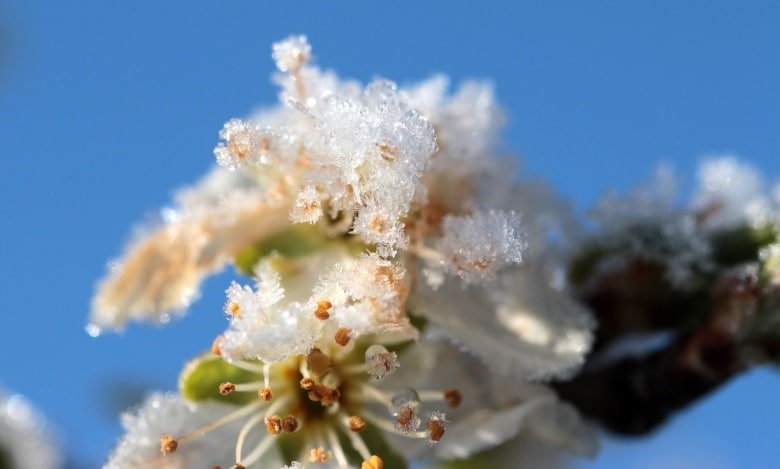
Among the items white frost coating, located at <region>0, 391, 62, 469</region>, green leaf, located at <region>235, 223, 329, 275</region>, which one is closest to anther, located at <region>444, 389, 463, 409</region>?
green leaf, located at <region>235, 223, 329, 275</region>

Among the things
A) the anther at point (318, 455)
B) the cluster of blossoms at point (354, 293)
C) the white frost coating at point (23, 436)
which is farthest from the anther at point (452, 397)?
the white frost coating at point (23, 436)

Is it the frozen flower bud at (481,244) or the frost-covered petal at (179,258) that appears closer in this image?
the frozen flower bud at (481,244)

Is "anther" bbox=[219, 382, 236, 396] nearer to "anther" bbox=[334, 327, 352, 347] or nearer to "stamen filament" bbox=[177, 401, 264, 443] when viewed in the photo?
"stamen filament" bbox=[177, 401, 264, 443]

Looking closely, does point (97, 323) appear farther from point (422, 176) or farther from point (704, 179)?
point (704, 179)

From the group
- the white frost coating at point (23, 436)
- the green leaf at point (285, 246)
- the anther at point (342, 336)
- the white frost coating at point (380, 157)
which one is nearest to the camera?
the white frost coating at point (380, 157)

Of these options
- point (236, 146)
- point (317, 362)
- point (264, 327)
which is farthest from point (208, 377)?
point (236, 146)

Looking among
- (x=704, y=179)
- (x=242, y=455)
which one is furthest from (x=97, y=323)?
(x=704, y=179)

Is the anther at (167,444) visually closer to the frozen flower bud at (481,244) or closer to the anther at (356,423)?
the anther at (356,423)
